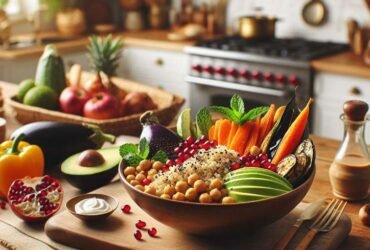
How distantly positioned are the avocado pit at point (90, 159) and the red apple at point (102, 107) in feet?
1.20

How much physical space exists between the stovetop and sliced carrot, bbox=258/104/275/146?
185cm

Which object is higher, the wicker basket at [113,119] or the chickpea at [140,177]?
the chickpea at [140,177]

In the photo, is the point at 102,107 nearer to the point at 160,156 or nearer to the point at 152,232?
the point at 160,156

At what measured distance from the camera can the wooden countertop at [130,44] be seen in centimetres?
358

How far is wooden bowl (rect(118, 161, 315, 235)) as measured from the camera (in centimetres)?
107

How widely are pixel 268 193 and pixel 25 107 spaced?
1025mm

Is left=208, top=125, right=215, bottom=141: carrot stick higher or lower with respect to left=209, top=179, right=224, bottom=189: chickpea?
higher

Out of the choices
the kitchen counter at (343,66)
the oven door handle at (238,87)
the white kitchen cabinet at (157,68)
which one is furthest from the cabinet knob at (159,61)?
the kitchen counter at (343,66)

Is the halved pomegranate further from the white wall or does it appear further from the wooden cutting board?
the white wall

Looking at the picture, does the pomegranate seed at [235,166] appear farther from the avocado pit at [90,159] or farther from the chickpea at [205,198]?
the avocado pit at [90,159]

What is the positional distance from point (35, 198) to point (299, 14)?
2.84 meters

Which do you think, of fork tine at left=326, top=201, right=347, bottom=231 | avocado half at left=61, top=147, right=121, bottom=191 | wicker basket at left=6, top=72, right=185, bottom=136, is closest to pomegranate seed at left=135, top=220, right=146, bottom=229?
avocado half at left=61, top=147, right=121, bottom=191

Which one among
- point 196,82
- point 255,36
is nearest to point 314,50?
point 255,36

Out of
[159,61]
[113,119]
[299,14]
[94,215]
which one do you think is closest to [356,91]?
[299,14]
